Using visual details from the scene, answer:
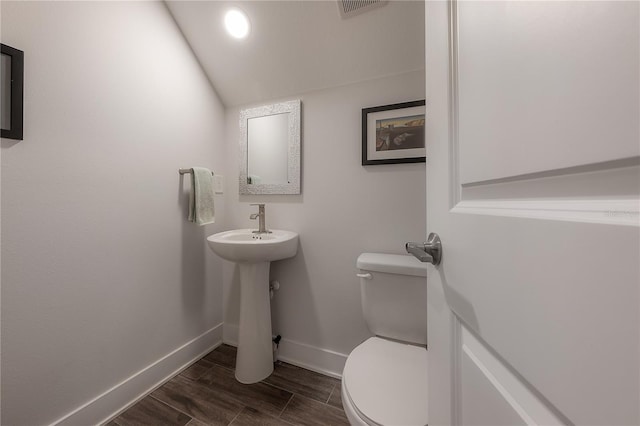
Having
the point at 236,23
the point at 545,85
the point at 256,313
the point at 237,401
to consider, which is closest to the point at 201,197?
the point at 256,313

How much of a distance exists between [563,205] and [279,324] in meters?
1.67

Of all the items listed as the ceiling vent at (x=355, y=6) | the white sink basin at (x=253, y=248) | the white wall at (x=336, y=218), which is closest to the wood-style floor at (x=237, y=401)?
the white wall at (x=336, y=218)

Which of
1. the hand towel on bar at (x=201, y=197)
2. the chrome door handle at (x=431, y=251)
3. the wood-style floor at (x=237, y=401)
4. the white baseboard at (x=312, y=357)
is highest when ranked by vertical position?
the hand towel on bar at (x=201, y=197)

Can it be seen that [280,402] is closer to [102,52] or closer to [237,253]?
[237,253]

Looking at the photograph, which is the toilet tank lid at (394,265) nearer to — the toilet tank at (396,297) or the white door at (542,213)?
Result: the toilet tank at (396,297)

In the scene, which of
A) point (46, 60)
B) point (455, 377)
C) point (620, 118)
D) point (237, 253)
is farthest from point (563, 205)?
point (46, 60)

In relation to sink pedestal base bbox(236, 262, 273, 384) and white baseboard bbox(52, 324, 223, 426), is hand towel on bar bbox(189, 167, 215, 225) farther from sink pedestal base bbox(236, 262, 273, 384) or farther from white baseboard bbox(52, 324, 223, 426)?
white baseboard bbox(52, 324, 223, 426)

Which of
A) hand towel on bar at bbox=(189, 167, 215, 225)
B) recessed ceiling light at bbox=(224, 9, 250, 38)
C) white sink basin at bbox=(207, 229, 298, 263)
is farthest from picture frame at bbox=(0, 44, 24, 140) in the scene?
recessed ceiling light at bbox=(224, 9, 250, 38)

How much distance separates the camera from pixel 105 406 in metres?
1.09

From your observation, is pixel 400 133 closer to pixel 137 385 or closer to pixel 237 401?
pixel 237 401

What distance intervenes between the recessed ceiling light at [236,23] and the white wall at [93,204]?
35 cm

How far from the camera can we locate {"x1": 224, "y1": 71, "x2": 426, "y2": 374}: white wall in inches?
51.4

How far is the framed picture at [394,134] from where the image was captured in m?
1.26

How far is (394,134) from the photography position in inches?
51.5
